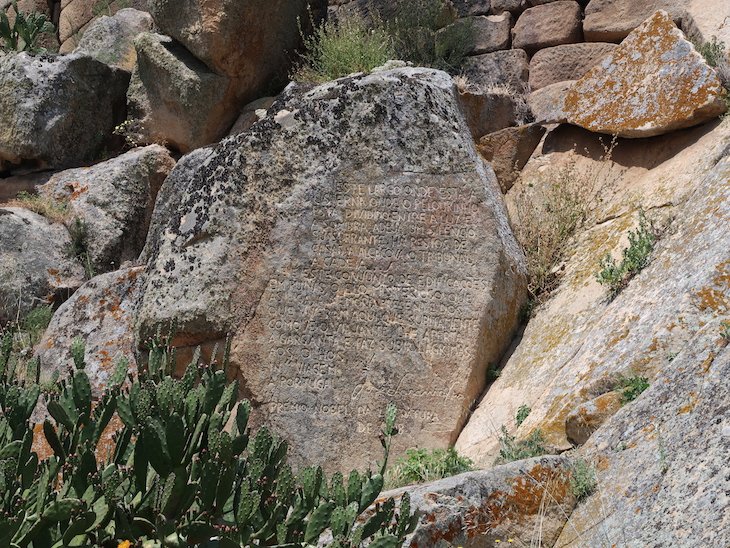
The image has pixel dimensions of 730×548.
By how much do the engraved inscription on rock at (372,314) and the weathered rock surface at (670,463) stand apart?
6.44ft

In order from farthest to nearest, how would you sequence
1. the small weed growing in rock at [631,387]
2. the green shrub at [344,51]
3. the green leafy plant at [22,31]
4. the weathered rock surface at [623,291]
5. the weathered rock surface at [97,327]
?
the green leafy plant at [22,31], the green shrub at [344,51], the weathered rock surface at [97,327], the weathered rock surface at [623,291], the small weed growing in rock at [631,387]

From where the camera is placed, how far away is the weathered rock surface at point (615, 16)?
9.80 meters

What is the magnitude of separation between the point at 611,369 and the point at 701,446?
139cm

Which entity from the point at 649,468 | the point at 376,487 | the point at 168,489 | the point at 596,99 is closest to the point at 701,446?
the point at 649,468

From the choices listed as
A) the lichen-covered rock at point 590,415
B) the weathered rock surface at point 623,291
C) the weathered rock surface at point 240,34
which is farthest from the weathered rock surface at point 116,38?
the lichen-covered rock at point 590,415

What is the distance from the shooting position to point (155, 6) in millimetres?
10797

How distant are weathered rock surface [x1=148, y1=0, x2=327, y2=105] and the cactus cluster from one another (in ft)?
23.4

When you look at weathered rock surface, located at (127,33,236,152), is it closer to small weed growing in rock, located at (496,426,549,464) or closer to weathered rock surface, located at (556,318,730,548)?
small weed growing in rock, located at (496,426,549,464)

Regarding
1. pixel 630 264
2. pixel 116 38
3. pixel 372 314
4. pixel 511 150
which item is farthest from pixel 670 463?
pixel 116 38

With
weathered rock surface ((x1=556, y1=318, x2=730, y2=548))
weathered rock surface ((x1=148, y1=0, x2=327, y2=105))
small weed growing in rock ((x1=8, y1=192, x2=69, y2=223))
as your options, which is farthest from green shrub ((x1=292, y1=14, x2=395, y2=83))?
weathered rock surface ((x1=556, y1=318, x2=730, y2=548))

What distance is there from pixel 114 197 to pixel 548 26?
4754 mm

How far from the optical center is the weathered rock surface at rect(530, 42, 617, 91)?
996 cm

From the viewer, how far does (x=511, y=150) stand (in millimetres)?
8812

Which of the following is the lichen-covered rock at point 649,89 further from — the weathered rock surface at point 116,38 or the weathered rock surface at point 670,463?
the weathered rock surface at point 116,38
